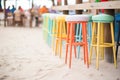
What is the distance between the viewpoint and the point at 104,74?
127 inches

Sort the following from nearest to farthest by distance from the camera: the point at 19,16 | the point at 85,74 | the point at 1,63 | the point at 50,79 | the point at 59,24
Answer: the point at 50,79
the point at 85,74
the point at 1,63
the point at 59,24
the point at 19,16

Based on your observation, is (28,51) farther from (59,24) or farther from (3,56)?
(59,24)

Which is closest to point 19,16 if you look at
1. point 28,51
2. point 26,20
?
point 26,20

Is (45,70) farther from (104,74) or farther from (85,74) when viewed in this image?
(104,74)

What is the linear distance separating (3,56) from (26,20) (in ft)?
29.2

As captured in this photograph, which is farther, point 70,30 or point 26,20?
point 26,20

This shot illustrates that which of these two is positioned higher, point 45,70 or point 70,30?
point 70,30

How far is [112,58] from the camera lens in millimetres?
3826

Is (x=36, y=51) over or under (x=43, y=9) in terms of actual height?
under

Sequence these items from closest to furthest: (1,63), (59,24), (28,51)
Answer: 1. (1,63)
2. (59,24)
3. (28,51)

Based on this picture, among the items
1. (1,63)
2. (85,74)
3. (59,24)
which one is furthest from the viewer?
(59,24)

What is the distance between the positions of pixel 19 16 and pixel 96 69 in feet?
29.7

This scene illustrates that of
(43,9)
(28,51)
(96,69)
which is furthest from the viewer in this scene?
(43,9)

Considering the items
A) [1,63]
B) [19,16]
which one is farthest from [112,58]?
[19,16]
